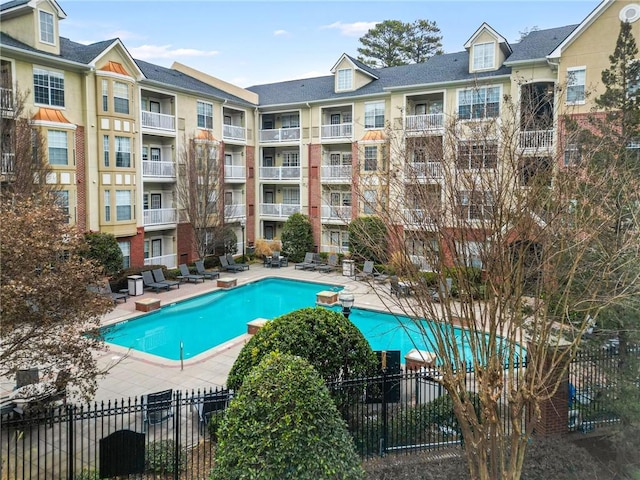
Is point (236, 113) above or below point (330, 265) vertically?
above

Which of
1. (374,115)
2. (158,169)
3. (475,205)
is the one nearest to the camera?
(475,205)

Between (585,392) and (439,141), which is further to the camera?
(585,392)

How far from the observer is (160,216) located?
27.0 metres

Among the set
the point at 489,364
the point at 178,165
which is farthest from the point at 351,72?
the point at 489,364

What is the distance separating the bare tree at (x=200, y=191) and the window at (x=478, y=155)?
2185 centimetres

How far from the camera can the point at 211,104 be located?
30094mm

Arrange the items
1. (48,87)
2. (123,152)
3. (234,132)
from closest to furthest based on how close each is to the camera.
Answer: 1. (48,87)
2. (123,152)
3. (234,132)

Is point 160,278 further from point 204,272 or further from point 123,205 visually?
point 123,205

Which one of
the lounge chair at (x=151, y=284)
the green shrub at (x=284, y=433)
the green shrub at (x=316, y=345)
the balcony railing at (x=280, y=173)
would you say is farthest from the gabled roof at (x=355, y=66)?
the green shrub at (x=284, y=433)

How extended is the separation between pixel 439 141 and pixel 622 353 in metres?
4.96

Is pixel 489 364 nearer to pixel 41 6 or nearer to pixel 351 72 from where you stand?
pixel 41 6

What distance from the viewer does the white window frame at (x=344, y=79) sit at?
31.2m

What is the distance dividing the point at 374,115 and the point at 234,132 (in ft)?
30.6

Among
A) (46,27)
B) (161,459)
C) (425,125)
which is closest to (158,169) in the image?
(46,27)
